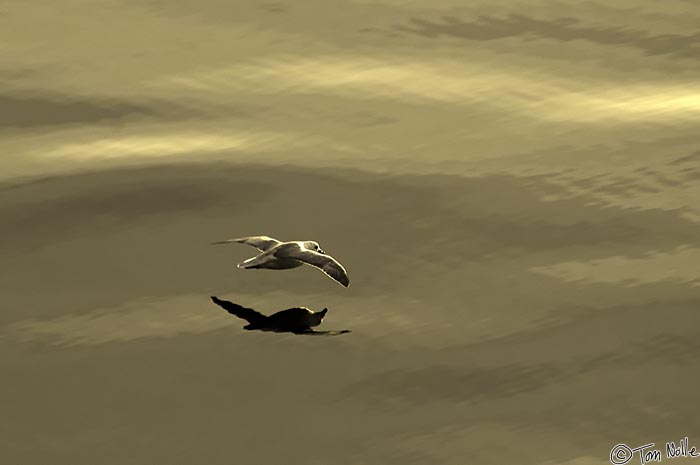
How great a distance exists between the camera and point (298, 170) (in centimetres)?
1873

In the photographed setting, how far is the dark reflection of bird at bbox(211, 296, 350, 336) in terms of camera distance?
51.6 feet

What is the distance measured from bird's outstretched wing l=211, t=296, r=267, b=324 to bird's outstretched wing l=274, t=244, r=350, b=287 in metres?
0.69

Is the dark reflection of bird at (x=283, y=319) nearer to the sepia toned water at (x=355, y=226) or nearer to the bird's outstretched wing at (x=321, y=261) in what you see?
the sepia toned water at (x=355, y=226)

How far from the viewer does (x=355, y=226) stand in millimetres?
17625

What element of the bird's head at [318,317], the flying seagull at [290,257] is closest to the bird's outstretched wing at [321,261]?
the flying seagull at [290,257]

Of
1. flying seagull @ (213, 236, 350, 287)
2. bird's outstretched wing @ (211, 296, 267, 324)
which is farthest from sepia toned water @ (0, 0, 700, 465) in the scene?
flying seagull @ (213, 236, 350, 287)

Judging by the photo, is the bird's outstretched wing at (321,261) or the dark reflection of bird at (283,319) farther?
the bird's outstretched wing at (321,261)

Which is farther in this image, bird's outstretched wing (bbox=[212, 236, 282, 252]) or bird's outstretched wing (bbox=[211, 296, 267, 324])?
bird's outstretched wing (bbox=[212, 236, 282, 252])

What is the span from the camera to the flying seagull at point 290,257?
16125 mm

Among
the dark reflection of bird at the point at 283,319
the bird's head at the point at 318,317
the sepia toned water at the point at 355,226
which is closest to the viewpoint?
the sepia toned water at the point at 355,226

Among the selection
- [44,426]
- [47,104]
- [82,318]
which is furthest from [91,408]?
[47,104]

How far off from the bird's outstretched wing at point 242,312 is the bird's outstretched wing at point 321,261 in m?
0.69

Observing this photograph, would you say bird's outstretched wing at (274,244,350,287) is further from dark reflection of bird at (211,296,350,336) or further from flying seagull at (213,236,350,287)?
dark reflection of bird at (211,296,350,336)

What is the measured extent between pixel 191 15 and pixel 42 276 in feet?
21.5
